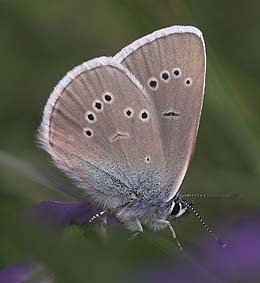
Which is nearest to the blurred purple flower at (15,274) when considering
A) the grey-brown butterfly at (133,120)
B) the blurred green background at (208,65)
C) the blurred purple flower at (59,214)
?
the blurred purple flower at (59,214)

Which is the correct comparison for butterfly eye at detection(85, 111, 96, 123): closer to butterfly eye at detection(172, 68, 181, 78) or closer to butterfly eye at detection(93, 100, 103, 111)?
butterfly eye at detection(93, 100, 103, 111)

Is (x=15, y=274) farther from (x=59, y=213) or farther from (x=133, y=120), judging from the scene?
(x=133, y=120)

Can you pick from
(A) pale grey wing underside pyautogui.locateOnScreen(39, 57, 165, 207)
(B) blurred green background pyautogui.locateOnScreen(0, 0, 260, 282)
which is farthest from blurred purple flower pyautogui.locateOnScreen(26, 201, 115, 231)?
(B) blurred green background pyautogui.locateOnScreen(0, 0, 260, 282)

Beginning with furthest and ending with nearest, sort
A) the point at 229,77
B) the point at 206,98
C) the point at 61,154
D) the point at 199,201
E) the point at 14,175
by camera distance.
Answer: the point at 199,201
the point at 206,98
the point at 229,77
the point at 61,154
the point at 14,175

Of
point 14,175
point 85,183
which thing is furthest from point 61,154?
point 14,175

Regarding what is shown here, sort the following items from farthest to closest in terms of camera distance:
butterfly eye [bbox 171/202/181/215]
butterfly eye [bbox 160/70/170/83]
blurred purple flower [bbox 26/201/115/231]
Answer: butterfly eye [bbox 171/202/181/215], butterfly eye [bbox 160/70/170/83], blurred purple flower [bbox 26/201/115/231]

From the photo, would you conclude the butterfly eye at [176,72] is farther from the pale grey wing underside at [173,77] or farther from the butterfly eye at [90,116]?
the butterfly eye at [90,116]

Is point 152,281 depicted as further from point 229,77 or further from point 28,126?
point 28,126
